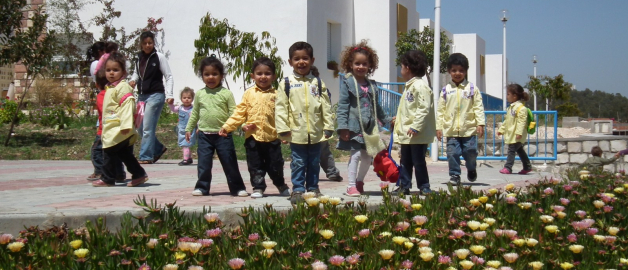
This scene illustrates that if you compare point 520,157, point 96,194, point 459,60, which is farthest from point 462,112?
point 96,194

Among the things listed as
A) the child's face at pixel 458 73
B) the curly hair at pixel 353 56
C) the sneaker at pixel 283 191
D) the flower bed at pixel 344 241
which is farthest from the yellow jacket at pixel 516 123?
the flower bed at pixel 344 241

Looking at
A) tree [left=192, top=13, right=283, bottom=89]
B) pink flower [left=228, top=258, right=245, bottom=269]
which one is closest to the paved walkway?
pink flower [left=228, top=258, right=245, bottom=269]

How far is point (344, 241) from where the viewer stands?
3234 millimetres

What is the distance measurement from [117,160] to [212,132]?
1.37m

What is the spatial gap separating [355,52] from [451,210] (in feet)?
6.67

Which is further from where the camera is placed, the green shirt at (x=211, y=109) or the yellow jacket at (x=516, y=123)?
the yellow jacket at (x=516, y=123)

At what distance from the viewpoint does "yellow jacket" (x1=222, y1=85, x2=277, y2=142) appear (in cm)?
578

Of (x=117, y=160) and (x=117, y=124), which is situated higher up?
(x=117, y=124)

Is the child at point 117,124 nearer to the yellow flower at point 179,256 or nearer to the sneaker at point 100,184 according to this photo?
the sneaker at point 100,184

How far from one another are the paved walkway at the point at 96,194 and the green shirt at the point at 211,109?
64 cm

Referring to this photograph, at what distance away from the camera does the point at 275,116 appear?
5684 millimetres

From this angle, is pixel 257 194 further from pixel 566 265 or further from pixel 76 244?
pixel 566 265

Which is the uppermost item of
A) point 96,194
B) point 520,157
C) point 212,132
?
point 212,132

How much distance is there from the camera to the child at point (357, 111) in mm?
5836
